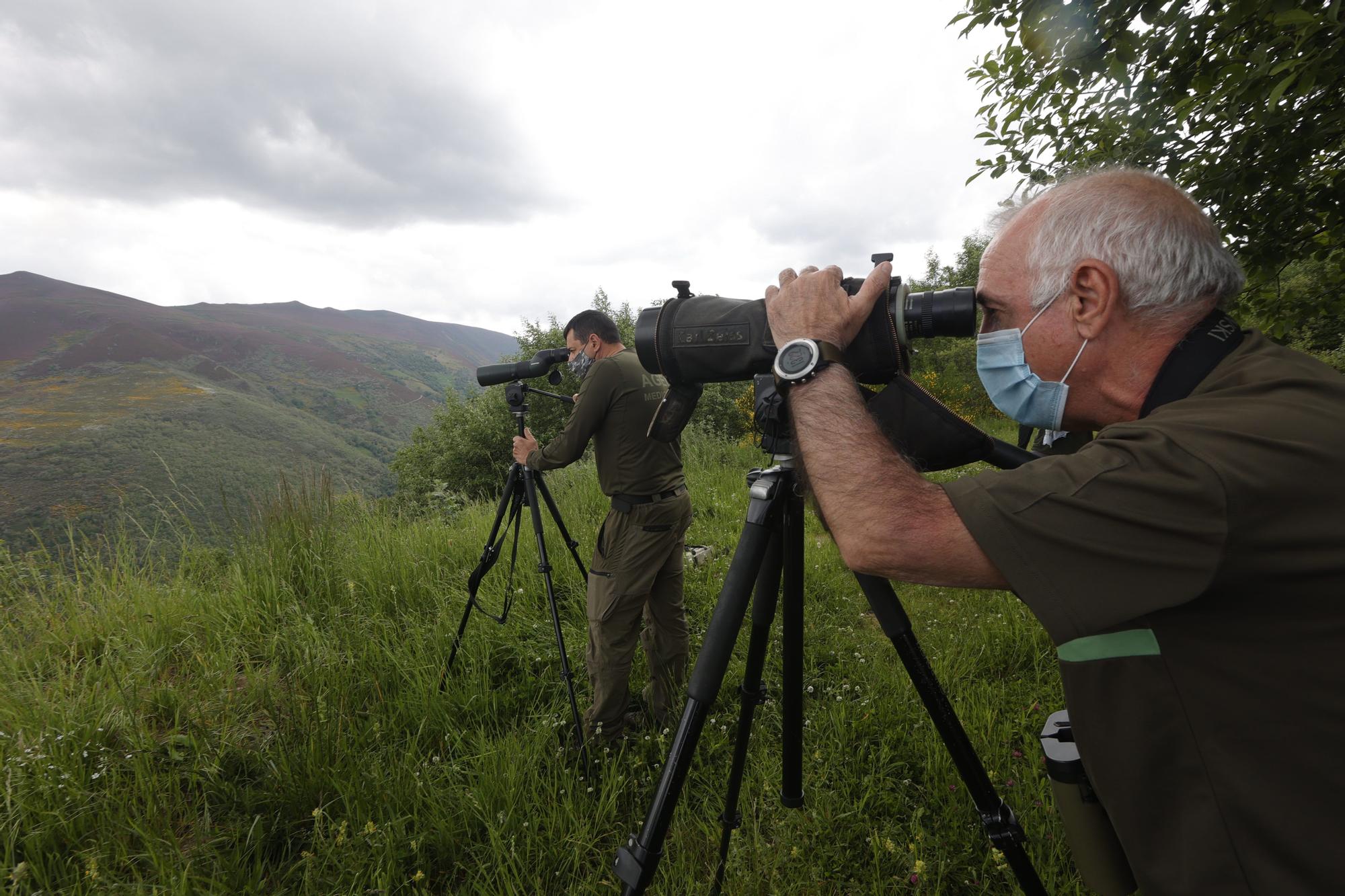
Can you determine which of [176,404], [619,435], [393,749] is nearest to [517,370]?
[619,435]

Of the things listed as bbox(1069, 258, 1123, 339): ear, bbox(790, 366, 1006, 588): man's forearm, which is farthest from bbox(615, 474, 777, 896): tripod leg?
bbox(1069, 258, 1123, 339): ear

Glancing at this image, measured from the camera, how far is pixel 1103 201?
113 centimetres

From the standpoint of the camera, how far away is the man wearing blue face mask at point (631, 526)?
3041mm

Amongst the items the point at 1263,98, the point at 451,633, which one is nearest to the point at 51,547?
the point at 451,633

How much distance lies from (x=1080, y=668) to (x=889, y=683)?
80.8 inches

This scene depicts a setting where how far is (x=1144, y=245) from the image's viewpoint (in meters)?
1.08

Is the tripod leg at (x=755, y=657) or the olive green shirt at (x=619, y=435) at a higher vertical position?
the olive green shirt at (x=619, y=435)

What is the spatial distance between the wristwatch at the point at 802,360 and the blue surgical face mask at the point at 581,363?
2.64 meters

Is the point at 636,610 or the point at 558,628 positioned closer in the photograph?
the point at 558,628

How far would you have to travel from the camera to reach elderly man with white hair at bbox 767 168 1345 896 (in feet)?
2.56

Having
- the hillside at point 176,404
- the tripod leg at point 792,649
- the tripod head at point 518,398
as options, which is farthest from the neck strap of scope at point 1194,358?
the hillside at point 176,404

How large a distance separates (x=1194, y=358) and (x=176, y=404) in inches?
2347

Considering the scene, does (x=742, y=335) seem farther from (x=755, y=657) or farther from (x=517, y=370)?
(x=517, y=370)

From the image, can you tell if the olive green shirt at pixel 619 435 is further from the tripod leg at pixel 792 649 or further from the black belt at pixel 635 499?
the tripod leg at pixel 792 649
